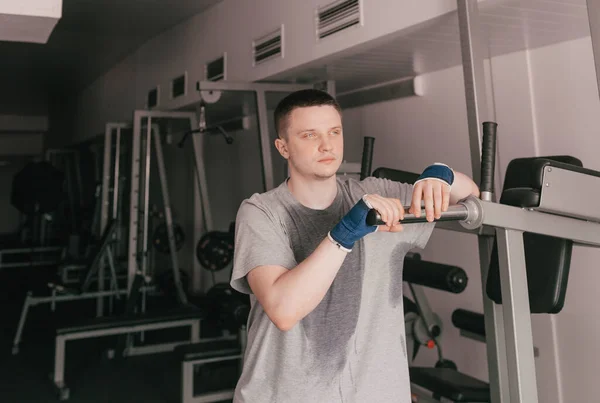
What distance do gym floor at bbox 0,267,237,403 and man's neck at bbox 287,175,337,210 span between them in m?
1.93

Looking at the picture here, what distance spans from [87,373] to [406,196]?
8.68ft

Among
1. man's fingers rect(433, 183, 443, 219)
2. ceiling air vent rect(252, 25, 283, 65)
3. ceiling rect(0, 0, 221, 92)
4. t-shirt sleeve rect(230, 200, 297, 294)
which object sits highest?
ceiling rect(0, 0, 221, 92)

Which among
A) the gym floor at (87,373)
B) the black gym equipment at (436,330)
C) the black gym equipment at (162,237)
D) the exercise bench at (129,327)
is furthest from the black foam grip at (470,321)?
the black gym equipment at (162,237)

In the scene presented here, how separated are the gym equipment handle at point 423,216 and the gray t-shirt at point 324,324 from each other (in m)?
0.22

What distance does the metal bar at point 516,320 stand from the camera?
1.07 metres

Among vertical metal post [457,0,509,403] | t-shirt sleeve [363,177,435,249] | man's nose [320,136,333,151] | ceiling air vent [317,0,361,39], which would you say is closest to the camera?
man's nose [320,136,333,151]

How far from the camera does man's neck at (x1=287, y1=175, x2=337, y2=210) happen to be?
1.18 meters

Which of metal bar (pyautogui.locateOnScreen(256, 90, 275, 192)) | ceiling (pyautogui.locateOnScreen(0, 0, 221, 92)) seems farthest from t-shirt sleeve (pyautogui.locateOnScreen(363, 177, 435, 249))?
ceiling (pyautogui.locateOnScreen(0, 0, 221, 92))

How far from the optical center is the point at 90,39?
189 inches

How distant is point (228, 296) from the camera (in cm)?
312

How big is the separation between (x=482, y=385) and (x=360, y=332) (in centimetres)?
108

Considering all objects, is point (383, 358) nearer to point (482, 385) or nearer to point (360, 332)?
point (360, 332)

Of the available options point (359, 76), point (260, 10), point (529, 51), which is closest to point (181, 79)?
point (260, 10)

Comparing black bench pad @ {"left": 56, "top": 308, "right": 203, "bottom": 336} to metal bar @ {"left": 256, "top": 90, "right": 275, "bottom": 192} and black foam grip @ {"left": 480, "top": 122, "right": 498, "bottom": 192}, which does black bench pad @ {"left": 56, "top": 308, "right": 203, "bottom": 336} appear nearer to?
metal bar @ {"left": 256, "top": 90, "right": 275, "bottom": 192}
